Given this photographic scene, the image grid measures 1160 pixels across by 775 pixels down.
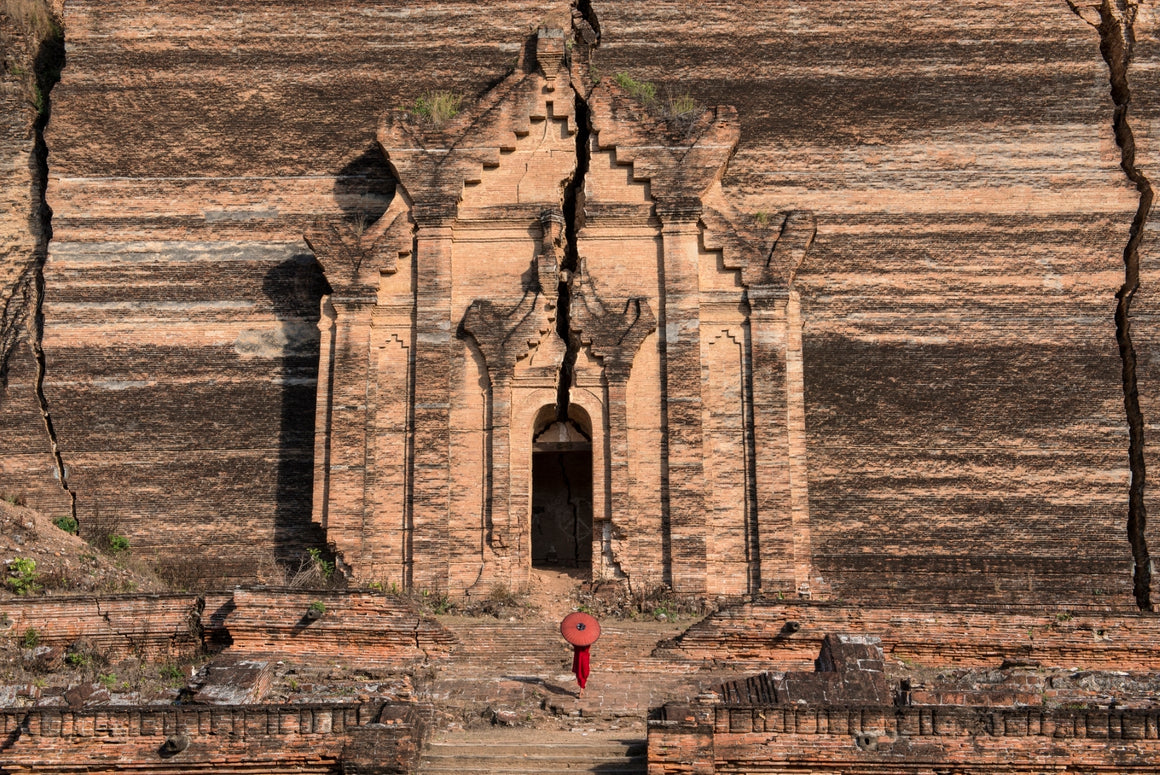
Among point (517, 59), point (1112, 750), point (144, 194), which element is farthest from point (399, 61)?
point (1112, 750)

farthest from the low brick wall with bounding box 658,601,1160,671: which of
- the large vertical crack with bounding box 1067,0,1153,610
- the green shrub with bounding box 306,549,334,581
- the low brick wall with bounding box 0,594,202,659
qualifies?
the low brick wall with bounding box 0,594,202,659

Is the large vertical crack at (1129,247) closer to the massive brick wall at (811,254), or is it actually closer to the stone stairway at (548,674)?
the massive brick wall at (811,254)

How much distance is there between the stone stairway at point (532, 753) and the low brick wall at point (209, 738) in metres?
0.48

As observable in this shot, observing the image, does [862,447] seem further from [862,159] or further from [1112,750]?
[1112,750]

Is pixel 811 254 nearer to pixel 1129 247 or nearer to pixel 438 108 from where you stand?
pixel 1129 247

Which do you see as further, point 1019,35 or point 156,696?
point 1019,35

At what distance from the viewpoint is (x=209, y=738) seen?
1593cm

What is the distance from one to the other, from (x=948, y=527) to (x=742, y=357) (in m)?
4.25

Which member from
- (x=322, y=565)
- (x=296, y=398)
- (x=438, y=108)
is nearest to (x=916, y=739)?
(x=322, y=565)

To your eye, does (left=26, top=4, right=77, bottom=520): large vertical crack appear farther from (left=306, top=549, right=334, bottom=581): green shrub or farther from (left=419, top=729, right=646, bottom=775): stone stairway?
(left=419, top=729, right=646, bottom=775): stone stairway

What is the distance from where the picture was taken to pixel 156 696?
17.9m

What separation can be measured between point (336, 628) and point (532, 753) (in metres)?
4.28

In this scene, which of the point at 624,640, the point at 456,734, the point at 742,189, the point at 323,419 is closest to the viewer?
the point at 456,734

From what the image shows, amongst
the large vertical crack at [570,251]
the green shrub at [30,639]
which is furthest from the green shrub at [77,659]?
the large vertical crack at [570,251]
